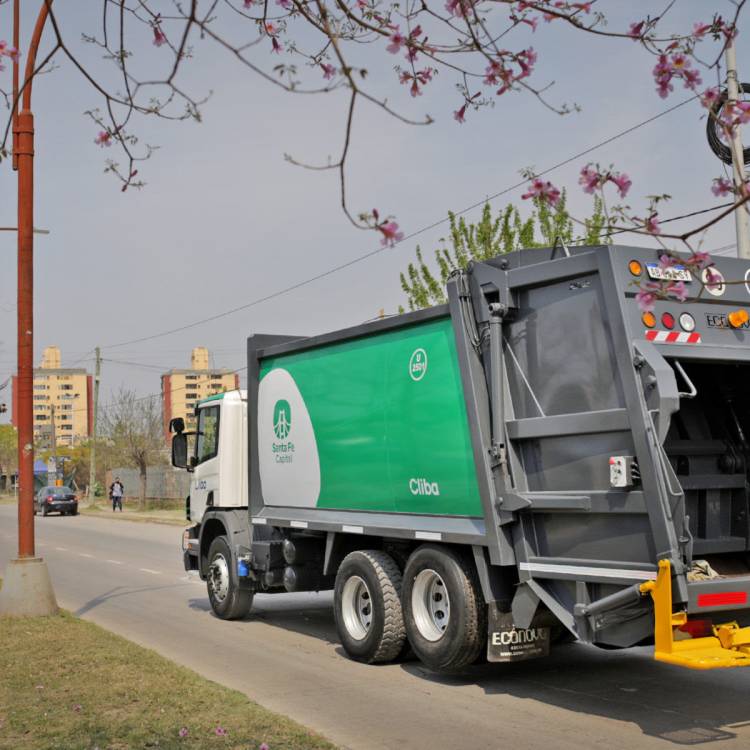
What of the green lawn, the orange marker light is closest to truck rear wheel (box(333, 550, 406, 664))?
the green lawn

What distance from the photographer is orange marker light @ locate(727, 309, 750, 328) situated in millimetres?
7684

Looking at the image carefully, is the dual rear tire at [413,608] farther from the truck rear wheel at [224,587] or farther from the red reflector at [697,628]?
the truck rear wheel at [224,587]

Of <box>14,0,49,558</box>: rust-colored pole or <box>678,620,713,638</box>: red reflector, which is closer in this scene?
<box>678,620,713,638</box>: red reflector

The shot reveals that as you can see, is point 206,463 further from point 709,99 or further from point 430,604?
point 709,99

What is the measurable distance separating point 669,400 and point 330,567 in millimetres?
4494

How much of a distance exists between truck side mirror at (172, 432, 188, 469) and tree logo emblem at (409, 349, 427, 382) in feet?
16.3

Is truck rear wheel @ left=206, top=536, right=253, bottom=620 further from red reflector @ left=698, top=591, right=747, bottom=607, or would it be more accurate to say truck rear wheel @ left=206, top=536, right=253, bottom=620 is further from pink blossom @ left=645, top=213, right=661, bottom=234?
pink blossom @ left=645, top=213, right=661, bottom=234

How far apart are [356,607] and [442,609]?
54.0 inches

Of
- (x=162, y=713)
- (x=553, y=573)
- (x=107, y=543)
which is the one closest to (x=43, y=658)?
(x=162, y=713)

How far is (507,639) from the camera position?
795 cm

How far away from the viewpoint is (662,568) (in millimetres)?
6598

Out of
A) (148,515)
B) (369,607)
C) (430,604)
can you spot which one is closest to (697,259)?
(430,604)

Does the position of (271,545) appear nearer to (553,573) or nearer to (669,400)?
(553,573)

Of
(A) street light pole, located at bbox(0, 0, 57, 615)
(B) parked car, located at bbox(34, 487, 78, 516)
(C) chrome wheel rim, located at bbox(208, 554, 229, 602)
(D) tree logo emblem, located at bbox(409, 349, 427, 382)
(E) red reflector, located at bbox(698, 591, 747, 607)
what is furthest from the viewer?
(B) parked car, located at bbox(34, 487, 78, 516)
